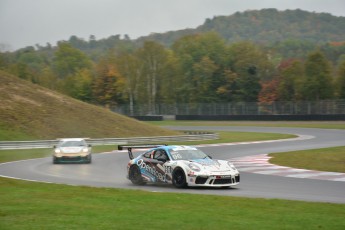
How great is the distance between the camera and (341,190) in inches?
634

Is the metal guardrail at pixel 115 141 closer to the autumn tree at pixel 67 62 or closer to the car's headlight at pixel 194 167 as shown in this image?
the car's headlight at pixel 194 167

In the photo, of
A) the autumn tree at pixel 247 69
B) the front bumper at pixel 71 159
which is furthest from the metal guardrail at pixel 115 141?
the autumn tree at pixel 247 69

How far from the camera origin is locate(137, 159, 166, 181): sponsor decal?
17641mm

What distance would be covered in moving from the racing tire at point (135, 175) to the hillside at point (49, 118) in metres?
26.8

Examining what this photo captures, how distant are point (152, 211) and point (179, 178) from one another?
6218mm

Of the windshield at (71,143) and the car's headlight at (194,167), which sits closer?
the car's headlight at (194,167)

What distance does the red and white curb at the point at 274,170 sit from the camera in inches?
795

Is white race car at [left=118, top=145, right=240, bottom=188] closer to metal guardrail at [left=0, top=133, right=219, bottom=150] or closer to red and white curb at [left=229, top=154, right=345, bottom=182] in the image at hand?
red and white curb at [left=229, top=154, right=345, bottom=182]

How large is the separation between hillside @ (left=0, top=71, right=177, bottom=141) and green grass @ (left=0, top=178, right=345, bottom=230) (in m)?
32.1

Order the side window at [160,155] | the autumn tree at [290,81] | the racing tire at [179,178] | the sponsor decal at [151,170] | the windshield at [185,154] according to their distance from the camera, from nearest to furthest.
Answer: the racing tire at [179,178] → the windshield at [185,154] → the sponsor decal at [151,170] → the side window at [160,155] → the autumn tree at [290,81]

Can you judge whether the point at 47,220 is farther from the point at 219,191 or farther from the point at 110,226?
the point at 219,191

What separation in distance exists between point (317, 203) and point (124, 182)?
7.55 meters

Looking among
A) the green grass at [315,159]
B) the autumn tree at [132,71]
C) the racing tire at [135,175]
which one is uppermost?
the autumn tree at [132,71]

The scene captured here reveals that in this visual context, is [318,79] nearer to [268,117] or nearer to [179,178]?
[268,117]
